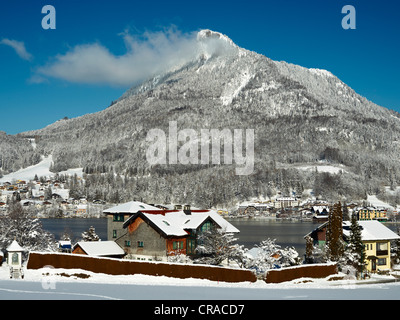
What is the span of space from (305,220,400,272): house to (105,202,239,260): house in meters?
15.1

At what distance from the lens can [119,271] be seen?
45.1m

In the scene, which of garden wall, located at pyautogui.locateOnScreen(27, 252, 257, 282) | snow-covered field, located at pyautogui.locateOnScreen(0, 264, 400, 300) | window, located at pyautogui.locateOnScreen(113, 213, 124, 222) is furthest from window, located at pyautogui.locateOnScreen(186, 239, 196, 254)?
snow-covered field, located at pyautogui.locateOnScreen(0, 264, 400, 300)

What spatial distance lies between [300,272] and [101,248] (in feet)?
76.2

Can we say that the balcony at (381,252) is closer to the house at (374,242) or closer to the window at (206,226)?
the house at (374,242)

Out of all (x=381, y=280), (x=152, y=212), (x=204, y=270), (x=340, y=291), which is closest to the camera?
(x=340, y=291)

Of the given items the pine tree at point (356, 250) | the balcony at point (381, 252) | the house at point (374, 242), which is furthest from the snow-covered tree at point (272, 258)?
the balcony at point (381, 252)

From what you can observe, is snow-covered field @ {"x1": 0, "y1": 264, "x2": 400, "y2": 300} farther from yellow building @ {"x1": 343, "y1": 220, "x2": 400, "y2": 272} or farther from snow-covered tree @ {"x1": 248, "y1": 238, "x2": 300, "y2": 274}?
yellow building @ {"x1": 343, "y1": 220, "x2": 400, "y2": 272}

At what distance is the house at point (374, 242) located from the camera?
219ft

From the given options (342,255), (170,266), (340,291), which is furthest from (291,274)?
(342,255)

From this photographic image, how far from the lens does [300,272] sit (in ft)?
153

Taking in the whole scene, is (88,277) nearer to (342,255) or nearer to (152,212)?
(152,212)

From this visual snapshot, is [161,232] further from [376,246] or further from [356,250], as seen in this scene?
[376,246]

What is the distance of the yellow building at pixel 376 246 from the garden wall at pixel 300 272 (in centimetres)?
1668
